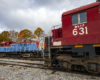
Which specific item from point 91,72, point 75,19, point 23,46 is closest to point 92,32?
point 75,19

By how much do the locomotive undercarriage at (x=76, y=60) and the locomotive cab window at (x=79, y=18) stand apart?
5.64 ft

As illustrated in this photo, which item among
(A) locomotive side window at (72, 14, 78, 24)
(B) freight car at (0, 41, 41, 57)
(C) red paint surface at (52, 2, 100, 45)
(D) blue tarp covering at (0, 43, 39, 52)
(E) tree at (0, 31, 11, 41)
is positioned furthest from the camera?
(E) tree at (0, 31, 11, 41)

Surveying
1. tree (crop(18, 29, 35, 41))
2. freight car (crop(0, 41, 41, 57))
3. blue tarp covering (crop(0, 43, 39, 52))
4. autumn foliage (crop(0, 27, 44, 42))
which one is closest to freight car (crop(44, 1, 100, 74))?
freight car (crop(0, 41, 41, 57))

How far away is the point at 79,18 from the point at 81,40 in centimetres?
128

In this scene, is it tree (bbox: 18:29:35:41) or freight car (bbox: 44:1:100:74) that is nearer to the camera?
freight car (bbox: 44:1:100:74)

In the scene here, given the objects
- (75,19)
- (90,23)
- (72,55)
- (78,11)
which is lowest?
(72,55)

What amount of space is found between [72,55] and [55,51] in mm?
1254

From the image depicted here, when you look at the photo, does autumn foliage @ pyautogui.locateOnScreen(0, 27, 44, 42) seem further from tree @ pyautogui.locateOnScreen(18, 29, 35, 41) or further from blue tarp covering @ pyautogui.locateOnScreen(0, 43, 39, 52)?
blue tarp covering @ pyautogui.locateOnScreen(0, 43, 39, 52)

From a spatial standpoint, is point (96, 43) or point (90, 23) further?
point (90, 23)

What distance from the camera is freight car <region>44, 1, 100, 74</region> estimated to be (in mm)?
4289

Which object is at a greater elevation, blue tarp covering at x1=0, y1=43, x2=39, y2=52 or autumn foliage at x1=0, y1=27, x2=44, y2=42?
autumn foliage at x1=0, y1=27, x2=44, y2=42

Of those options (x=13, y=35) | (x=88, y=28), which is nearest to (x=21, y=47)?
(x=88, y=28)

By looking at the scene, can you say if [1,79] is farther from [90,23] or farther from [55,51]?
[90,23]

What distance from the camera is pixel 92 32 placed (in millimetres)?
4348
